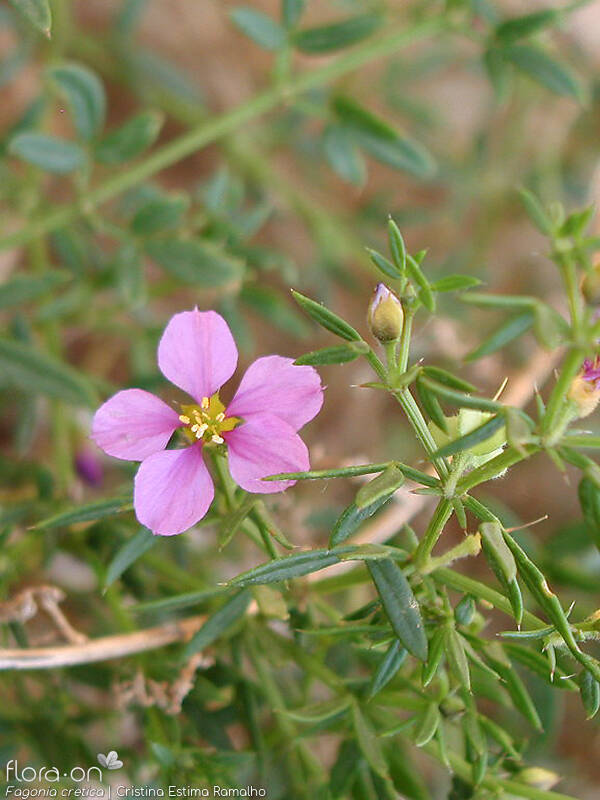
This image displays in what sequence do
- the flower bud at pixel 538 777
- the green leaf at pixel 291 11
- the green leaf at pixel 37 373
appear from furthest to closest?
the green leaf at pixel 291 11 → the green leaf at pixel 37 373 → the flower bud at pixel 538 777

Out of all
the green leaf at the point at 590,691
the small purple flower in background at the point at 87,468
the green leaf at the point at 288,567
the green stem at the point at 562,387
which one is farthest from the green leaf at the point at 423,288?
the small purple flower in background at the point at 87,468

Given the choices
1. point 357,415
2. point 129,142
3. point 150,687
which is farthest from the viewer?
point 357,415

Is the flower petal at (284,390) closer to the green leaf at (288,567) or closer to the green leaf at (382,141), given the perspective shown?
the green leaf at (288,567)

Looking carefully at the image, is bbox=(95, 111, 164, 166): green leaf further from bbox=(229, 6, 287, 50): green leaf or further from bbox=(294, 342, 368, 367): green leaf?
bbox=(294, 342, 368, 367): green leaf

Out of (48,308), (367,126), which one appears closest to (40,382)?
(48,308)

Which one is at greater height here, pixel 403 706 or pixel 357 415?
pixel 403 706

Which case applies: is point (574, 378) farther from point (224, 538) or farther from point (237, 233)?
point (237, 233)
